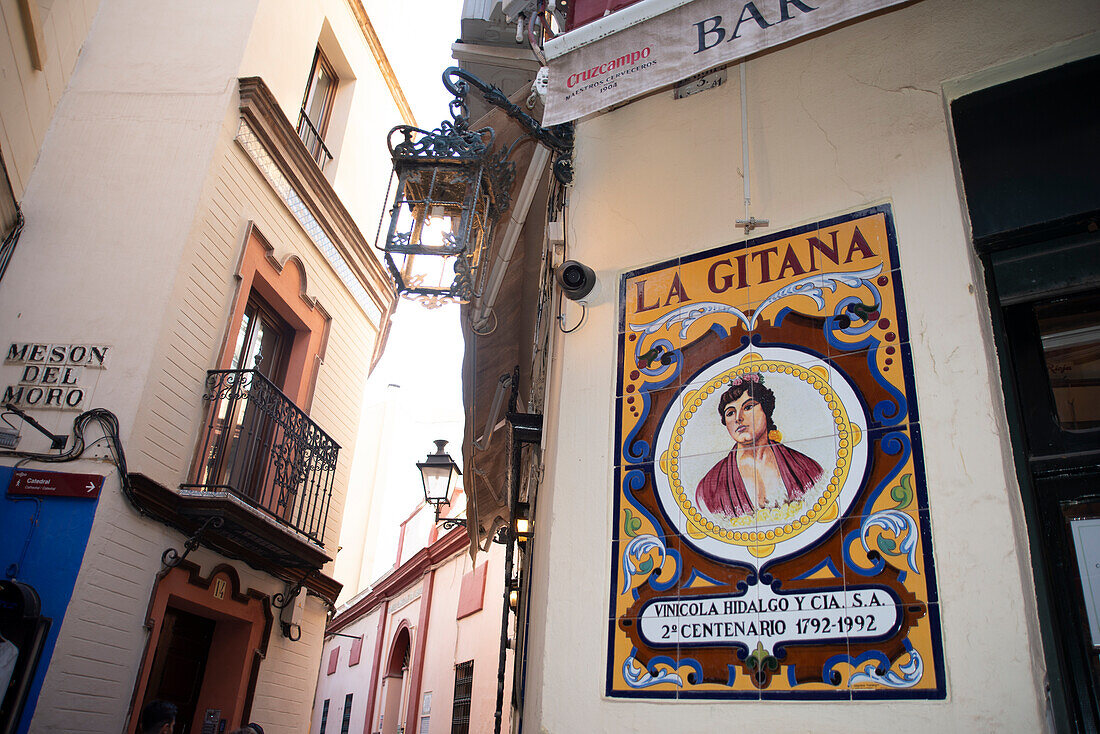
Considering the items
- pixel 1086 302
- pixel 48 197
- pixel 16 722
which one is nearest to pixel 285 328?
pixel 48 197

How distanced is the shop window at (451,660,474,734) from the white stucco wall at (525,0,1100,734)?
26.2 ft

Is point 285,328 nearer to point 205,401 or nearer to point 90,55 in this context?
point 205,401

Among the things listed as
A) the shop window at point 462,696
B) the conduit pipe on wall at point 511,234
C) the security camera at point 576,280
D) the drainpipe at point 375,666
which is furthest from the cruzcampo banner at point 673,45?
the drainpipe at point 375,666

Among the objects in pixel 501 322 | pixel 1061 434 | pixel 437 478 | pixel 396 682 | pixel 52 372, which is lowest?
pixel 396 682

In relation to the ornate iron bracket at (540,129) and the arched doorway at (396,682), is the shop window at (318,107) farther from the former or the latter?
the arched doorway at (396,682)

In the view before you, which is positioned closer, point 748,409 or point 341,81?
point 748,409

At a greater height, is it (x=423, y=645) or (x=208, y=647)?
(x=423, y=645)

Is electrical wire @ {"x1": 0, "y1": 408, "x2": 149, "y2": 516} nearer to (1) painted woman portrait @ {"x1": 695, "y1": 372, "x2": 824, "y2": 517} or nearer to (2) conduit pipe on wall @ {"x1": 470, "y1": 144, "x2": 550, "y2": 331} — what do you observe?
(2) conduit pipe on wall @ {"x1": 470, "y1": 144, "x2": 550, "y2": 331}

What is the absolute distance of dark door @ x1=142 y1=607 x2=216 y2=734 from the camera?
24.6 feet

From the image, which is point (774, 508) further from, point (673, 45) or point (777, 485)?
point (673, 45)

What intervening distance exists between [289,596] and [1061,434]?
8089 mm

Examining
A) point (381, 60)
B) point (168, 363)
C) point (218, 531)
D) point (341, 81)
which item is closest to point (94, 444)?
point (168, 363)

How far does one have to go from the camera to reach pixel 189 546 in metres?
7.09

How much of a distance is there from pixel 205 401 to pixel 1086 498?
272 inches
